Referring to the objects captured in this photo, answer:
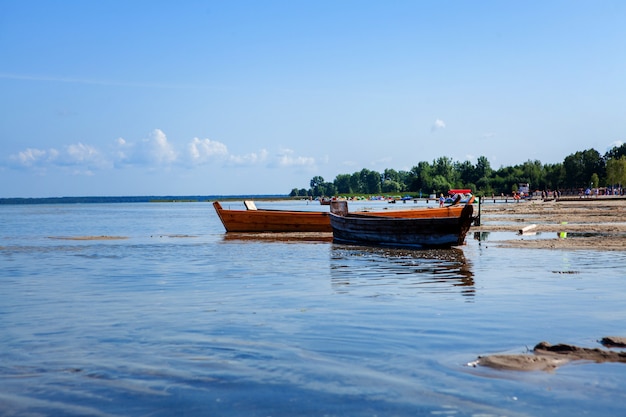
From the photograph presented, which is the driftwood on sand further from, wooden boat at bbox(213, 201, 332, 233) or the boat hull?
wooden boat at bbox(213, 201, 332, 233)

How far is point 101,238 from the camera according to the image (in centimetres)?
3925

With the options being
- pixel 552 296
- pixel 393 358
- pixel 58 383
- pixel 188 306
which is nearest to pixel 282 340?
pixel 393 358

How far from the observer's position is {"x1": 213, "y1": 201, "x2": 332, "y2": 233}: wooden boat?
4256cm

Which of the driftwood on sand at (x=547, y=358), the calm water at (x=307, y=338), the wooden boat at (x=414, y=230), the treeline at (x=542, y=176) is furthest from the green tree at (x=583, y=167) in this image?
the driftwood on sand at (x=547, y=358)

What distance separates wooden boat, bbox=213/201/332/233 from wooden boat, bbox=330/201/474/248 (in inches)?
420

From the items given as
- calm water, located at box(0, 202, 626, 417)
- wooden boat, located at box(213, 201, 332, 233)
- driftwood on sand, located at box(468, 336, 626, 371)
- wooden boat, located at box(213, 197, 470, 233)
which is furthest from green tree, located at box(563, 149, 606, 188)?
driftwood on sand, located at box(468, 336, 626, 371)

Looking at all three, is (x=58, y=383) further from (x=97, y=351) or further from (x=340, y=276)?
(x=340, y=276)

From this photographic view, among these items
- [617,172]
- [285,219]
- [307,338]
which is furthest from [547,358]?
[617,172]

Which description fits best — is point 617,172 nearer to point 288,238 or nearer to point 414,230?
point 288,238

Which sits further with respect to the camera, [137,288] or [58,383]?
[137,288]

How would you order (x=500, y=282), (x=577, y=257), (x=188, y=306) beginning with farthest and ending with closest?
1. (x=577, y=257)
2. (x=500, y=282)
3. (x=188, y=306)

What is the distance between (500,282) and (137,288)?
8256 millimetres

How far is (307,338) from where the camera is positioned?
981cm

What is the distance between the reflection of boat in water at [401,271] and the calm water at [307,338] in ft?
0.35
